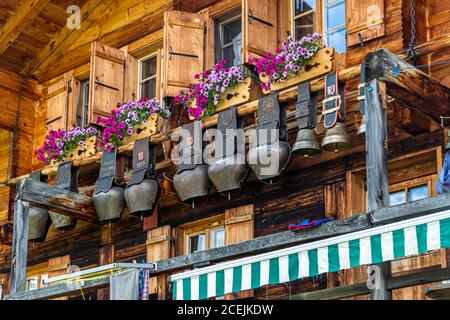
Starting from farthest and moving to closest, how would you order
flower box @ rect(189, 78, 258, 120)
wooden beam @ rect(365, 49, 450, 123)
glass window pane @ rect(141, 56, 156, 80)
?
glass window pane @ rect(141, 56, 156, 80) → flower box @ rect(189, 78, 258, 120) → wooden beam @ rect(365, 49, 450, 123)

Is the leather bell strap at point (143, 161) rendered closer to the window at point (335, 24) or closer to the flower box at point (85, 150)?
the flower box at point (85, 150)

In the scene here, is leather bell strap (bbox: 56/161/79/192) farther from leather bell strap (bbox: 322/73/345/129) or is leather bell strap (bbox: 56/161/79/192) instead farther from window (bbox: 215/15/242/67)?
leather bell strap (bbox: 322/73/345/129)

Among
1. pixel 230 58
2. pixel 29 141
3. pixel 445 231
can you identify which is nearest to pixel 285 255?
pixel 445 231

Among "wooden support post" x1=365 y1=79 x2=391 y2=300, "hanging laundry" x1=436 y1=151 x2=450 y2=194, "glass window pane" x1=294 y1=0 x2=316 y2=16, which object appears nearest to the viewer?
"wooden support post" x1=365 y1=79 x2=391 y2=300

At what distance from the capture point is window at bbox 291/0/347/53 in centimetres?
1327

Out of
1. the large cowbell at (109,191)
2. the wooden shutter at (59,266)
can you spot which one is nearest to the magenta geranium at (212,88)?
the large cowbell at (109,191)

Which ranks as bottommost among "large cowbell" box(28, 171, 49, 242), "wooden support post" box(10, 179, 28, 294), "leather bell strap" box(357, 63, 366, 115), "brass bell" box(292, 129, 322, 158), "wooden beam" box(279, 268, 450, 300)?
"wooden beam" box(279, 268, 450, 300)

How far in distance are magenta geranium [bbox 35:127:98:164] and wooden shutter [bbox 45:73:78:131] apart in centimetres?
67

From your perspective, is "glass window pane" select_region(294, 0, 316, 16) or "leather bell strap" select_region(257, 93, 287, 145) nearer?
"leather bell strap" select_region(257, 93, 287, 145)

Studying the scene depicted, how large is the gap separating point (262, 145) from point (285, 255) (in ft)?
5.97

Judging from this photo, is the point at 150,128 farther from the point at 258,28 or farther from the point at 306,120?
the point at 306,120

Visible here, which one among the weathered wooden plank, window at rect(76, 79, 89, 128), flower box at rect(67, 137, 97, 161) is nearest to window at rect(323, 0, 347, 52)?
flower box at rect(67, 137, 97, 161)

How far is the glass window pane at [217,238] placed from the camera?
13.9 metres

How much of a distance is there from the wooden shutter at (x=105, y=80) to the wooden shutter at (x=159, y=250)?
5.48 ft
